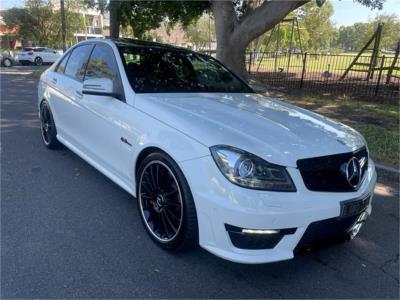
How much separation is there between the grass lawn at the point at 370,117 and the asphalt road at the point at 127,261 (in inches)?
69.4

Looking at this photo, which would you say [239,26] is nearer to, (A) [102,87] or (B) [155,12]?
(A) [102,87]

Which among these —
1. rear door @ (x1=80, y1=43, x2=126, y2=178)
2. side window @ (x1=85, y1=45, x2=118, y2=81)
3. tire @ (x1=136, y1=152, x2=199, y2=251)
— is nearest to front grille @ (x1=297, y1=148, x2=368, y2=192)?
tire @ (x1=136, y1=152, x2=199, y2=251)

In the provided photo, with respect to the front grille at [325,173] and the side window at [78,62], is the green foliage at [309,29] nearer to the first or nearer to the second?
the side window at [78,62]

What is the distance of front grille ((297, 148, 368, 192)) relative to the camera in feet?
8.20

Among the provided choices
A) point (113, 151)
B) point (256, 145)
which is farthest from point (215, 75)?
point (256, 145)

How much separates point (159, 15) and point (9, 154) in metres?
11.8

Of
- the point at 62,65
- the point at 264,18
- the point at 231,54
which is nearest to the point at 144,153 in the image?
the point at 62,65

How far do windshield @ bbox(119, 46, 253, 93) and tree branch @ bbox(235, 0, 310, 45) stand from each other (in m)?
4.86

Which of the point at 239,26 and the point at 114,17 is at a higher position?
the point at 114,17

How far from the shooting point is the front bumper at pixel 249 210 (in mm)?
2350

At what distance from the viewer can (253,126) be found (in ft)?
9.40

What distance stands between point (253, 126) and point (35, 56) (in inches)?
1182

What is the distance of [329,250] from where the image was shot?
3154 millimetres

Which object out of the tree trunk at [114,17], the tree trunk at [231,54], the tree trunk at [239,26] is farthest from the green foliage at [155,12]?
the tree trunk at [231,54]
